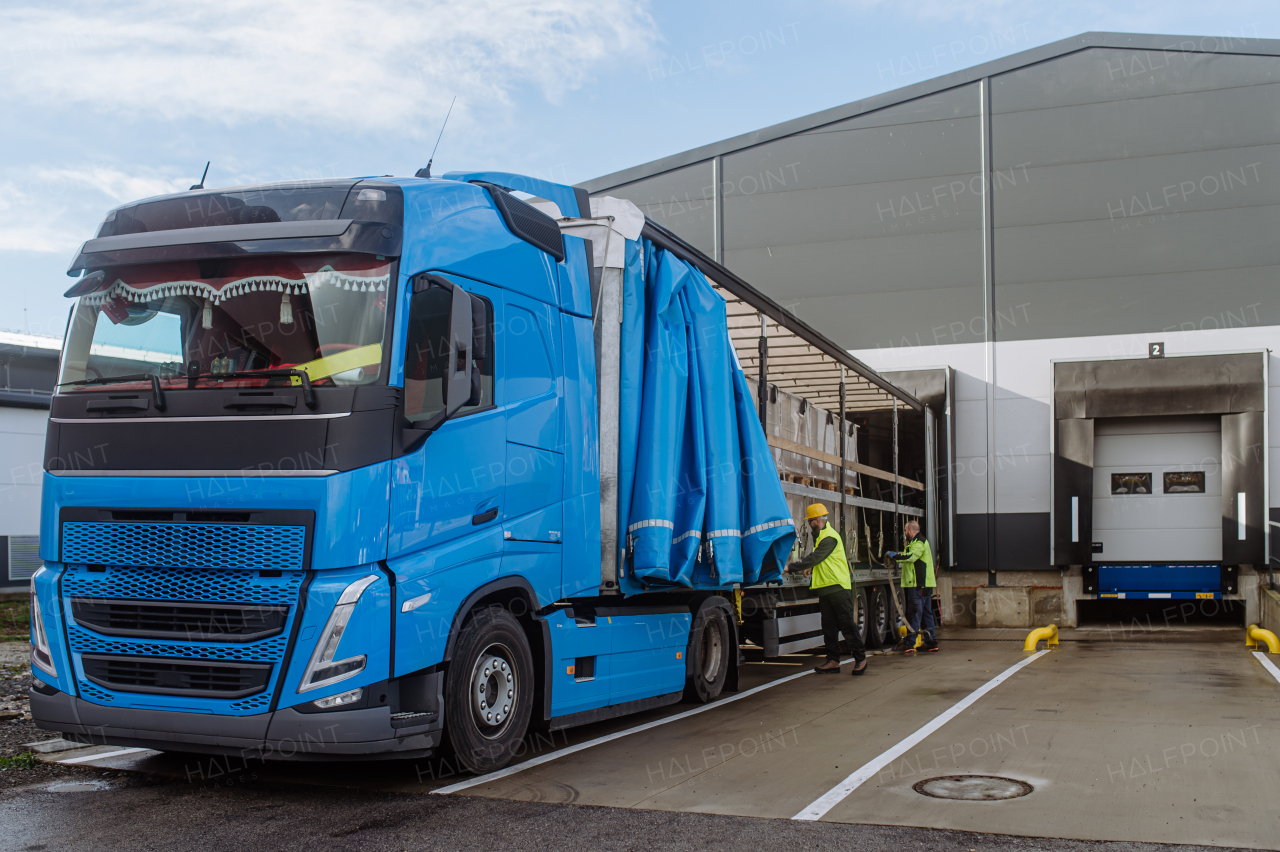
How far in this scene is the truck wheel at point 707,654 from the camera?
8.86m

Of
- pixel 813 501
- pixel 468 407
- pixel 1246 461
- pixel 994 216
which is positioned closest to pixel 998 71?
pixel 994 216

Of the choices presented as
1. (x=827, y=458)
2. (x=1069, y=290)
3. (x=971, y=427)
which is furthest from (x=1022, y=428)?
(x=827, y=458)

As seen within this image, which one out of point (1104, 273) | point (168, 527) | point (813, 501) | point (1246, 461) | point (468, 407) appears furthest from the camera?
point (1104, 273)

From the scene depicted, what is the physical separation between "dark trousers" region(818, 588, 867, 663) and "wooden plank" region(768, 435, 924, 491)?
4.94ft

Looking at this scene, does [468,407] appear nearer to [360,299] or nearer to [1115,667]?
[360,299]

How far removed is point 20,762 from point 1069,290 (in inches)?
680

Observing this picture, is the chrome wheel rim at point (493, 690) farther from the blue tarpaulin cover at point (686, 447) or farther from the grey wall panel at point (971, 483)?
the grey wall panel at point (971, 483)

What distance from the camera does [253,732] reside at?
5164mm

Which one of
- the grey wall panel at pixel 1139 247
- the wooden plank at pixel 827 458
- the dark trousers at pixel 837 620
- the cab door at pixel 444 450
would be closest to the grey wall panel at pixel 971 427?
the grey wall panel at pixel 1139 247

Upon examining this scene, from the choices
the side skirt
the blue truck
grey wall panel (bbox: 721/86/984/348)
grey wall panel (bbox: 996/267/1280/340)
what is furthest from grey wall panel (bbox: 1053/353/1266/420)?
the blue truck

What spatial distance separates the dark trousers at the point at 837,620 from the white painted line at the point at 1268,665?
412cm

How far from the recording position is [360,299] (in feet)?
18.2

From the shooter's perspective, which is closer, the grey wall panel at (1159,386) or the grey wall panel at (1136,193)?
the grey wall panel at (1159,386)

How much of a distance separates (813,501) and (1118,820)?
22.6ft
